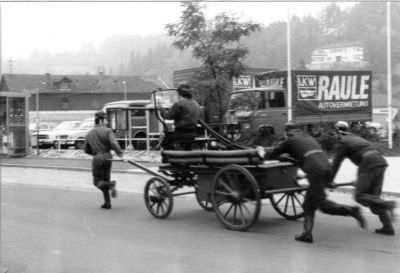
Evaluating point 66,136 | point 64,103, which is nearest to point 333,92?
point 66,136

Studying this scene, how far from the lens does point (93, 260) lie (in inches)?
237

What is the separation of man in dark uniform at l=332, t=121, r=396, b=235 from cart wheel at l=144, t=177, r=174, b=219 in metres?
2.79

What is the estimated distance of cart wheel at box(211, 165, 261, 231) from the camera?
695 centimetres

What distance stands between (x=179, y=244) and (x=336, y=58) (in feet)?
59.1

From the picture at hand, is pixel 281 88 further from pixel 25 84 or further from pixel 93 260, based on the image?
pixel 25 84

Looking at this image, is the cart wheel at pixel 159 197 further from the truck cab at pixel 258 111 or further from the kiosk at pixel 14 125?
the kiosk at pixel 14 125

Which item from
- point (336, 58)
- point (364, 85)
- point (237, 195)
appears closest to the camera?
point (237, 195)

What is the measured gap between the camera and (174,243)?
268 inches

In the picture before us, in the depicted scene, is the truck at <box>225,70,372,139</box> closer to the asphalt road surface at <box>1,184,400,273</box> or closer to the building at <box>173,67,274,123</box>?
the building at <box>173,67,274,123</box>

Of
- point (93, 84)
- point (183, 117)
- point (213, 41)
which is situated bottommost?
point (183, 117)

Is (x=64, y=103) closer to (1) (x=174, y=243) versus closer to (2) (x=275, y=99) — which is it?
(2) (x=275, y=99)

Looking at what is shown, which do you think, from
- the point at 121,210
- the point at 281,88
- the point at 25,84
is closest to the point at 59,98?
the point at 25,84

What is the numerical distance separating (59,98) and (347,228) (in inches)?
2199

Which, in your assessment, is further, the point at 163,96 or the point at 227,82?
the point at 227,82
